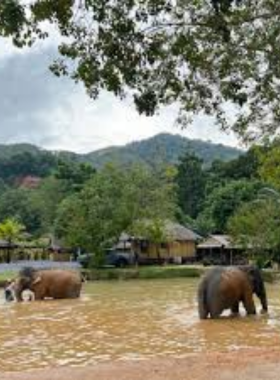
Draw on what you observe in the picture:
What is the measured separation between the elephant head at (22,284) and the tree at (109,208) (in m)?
21.3

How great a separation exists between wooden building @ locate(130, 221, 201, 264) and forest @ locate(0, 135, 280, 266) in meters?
1.83

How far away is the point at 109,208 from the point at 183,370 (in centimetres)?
4025

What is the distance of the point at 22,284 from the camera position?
29688 millimetres

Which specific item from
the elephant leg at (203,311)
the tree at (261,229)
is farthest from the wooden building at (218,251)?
the elephant leg at (203,311)

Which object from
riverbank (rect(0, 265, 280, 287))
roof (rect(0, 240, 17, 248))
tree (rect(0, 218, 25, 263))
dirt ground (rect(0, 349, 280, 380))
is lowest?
dirt ground (rect(0, 349, 280, 380))

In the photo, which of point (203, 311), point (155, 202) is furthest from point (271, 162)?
point (155, 202)

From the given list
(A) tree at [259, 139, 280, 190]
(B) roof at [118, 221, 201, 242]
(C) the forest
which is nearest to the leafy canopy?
(C) the forest

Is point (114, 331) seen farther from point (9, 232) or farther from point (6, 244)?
point (6, 244)

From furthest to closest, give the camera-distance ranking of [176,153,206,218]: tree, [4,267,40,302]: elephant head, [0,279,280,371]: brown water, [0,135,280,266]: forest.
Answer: [176,153,206,218]: tree → [0,135,280,266]: forest → [4,267,40,302]: elephant head → [0,279,280,371]: brown water

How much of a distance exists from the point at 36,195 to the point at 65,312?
68.5 metres

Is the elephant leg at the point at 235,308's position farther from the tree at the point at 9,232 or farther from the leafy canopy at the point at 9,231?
the leafy canopy at the point at 9,231

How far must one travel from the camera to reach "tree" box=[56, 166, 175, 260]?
51594 mm

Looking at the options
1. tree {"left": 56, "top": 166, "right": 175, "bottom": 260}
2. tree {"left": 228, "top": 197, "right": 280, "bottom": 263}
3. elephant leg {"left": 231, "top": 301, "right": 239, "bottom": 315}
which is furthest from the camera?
tree {"left": 56, "top": 166, "right": 175, "bottom": 260}

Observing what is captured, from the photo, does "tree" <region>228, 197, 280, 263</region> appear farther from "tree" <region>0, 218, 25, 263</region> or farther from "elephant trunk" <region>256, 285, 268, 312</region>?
"tree" <region>0, 218, 25, 263</region>
